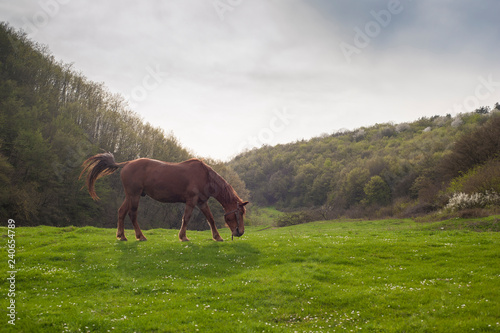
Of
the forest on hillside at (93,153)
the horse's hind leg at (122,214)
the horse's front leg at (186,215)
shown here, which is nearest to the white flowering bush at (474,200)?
the forest on hillside at (93,153)

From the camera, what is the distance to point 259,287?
8.16m

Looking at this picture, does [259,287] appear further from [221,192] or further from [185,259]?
[221,192]

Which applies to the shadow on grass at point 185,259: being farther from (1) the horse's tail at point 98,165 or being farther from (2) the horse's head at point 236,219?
(1) the horse's tail at point 98,165

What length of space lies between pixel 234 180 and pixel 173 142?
38.3 feet

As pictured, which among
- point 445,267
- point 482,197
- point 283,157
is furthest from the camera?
point 283,157

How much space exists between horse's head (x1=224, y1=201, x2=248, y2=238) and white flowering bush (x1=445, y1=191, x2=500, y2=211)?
18.4 m

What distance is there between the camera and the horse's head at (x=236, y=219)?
1376 centimetres

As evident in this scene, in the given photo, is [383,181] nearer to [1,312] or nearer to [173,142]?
[173,142]

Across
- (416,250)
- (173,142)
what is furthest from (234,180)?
(416,250)

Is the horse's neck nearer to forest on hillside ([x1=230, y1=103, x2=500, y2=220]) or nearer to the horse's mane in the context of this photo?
the horse's mane

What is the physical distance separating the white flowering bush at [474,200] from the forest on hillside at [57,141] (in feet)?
91.7

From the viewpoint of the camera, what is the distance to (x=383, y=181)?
174ft

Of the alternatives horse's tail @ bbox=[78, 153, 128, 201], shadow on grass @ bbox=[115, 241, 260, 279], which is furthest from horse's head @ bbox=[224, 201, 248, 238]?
horse's tail @ bbox=[78, 153, 128, 201]

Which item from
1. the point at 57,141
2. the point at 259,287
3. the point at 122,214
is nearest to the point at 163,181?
the point at 122,214
